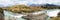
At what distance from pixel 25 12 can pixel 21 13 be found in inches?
2.1

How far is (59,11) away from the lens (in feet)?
Result: 4.37

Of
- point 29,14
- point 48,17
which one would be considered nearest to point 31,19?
point 29,14

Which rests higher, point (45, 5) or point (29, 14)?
point (45, 5)

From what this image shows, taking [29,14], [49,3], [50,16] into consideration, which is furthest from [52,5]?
[29,14]

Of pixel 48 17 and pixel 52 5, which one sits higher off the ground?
pixel 52 5

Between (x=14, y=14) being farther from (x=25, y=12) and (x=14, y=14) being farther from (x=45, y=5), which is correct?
(x=45, y=5)

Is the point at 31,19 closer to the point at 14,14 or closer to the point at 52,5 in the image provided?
the point at 14,14

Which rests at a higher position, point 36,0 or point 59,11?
point 36,0

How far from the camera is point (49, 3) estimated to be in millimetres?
1354

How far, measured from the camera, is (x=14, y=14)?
1307mm

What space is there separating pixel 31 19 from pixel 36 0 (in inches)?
10.5

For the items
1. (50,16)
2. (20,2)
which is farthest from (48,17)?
(20,2)

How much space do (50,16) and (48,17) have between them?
0.10 feet

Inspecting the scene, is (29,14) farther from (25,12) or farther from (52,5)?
(52,5)
